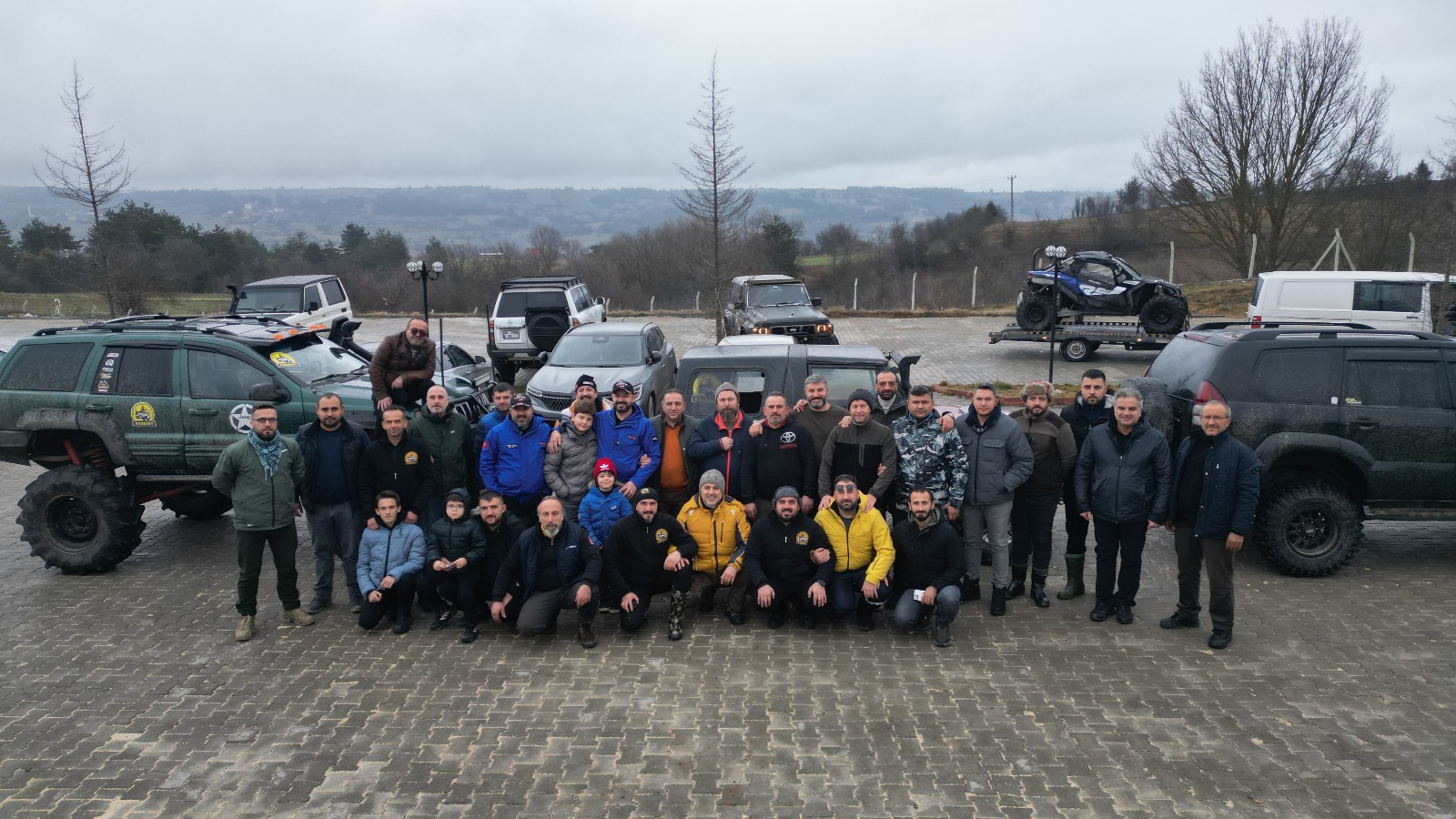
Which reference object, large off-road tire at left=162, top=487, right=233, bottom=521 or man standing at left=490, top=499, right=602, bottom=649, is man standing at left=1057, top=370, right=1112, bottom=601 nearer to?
man standing at left=490, top=499, right=602, bottom=649

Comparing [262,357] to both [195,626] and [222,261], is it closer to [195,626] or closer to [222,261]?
[195,626]

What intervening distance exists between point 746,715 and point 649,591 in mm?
1536

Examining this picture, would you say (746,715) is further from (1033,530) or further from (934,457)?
(1033,530)

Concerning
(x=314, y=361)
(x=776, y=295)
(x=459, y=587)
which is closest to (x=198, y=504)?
(x=314, y=361)

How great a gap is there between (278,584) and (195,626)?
27.7 inches

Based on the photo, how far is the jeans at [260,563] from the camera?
640 centimetres

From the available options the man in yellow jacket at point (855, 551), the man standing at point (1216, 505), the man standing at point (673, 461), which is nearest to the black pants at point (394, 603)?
the man standing at point (673, 461)

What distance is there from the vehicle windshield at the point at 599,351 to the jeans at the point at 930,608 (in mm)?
7762

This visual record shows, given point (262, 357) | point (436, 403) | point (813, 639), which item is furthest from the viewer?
point (262, 357)

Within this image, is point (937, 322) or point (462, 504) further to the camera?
point (937, 322)

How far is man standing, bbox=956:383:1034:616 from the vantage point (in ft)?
21.6

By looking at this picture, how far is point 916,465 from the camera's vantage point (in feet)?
21.8

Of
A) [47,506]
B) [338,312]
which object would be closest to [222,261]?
[338,312]

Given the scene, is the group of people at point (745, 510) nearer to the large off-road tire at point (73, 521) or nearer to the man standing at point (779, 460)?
the man standing at point (779, 460)
